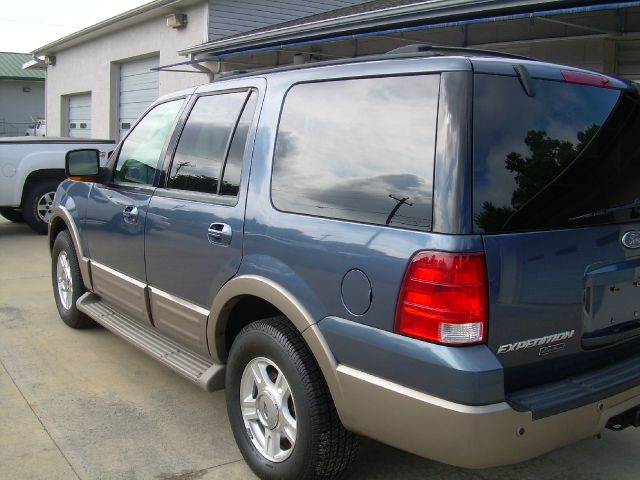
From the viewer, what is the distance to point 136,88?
53.1 feet

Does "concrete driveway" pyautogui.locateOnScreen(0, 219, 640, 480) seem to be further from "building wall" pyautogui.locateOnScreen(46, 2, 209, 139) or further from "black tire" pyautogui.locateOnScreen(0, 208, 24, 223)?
"building wall" pyautogui.locateOnScreen(46, 2, 209, 139)

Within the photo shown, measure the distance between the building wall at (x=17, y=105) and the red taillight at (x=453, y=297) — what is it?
4448 centimetres

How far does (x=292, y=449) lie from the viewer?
286 cm

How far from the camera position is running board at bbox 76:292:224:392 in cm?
343

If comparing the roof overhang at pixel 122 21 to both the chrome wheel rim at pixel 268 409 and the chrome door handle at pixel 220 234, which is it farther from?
the chrome wheel rim at pixel 268 409

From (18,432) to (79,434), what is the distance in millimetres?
340

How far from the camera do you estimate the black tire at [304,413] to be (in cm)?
273

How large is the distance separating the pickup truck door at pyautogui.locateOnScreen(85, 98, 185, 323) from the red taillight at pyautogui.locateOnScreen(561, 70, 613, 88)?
2.27 meters

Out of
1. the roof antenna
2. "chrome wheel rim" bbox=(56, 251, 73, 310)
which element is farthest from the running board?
the roof antenna

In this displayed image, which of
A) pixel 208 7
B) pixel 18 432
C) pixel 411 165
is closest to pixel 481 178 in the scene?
pixel 411 165

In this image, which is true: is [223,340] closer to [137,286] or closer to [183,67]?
[137,286]

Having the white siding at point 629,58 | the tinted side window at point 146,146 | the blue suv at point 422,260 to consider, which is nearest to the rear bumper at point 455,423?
the blue suv at point 422,260

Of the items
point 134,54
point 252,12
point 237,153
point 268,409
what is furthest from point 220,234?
point 134,54

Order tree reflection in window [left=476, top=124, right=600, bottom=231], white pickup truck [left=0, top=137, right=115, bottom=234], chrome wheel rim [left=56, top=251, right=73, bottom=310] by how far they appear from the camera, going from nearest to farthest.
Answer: tree reflection in window [left=476, top=124, right=600, bottom=231] < chrome wheel rim [left=56, top=251, right=73, bottom=310] < white pickup truck [left=0, top=137, right=115, bottom=234]
